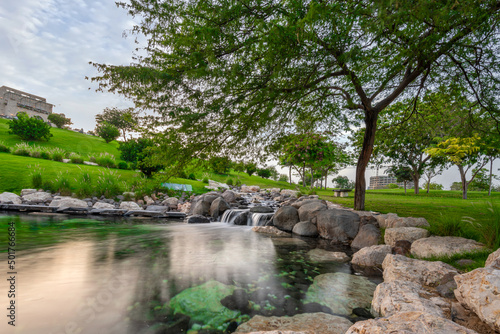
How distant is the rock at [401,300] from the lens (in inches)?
103

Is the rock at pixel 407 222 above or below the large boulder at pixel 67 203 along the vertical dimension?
above

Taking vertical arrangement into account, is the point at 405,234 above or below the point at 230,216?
above

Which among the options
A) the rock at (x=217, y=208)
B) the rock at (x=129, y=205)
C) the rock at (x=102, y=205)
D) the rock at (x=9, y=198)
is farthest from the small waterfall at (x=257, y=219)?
the rock at (x=9, y=198)

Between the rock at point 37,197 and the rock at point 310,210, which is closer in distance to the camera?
the rock at point 310,210

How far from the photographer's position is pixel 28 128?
110ft

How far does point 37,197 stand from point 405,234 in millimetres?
18196

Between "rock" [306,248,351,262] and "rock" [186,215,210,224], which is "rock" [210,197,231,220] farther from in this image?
"rock" [306,248,351,262]

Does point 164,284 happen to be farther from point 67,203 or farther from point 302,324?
point 67,203

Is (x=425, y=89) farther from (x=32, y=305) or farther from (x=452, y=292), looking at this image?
(x=32, y=305)

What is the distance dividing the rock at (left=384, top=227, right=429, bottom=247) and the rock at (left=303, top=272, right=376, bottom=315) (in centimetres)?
208

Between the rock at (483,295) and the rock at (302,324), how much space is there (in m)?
1.41

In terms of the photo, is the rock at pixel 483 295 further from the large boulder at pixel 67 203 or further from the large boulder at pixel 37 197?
the large boulder at pixel 37 197

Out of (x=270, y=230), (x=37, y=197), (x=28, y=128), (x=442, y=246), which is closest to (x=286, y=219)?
(x=270, y=230)

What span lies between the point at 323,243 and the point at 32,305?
732cm
